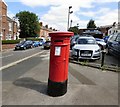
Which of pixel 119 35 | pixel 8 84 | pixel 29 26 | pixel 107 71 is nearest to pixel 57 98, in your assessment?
pixel 8 84

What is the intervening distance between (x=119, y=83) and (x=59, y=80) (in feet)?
7.40

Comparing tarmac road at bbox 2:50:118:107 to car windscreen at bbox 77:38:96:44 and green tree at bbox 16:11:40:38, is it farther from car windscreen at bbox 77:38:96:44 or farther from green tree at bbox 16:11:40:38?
green tree at bbox 16:11:40:38

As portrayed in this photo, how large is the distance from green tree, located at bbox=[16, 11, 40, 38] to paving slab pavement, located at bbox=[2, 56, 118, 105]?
61575 mm

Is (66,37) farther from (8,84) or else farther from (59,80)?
(8,84)

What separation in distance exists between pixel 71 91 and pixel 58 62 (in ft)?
3.09

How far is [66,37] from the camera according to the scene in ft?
17.0

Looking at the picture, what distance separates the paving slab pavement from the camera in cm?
478

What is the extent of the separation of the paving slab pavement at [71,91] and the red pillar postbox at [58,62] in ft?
0.72

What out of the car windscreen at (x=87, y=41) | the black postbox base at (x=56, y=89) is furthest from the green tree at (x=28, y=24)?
the black postbox base at (x=56, y=89)

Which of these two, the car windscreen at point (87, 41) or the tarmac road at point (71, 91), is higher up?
the car windscreen at point (87, 41)

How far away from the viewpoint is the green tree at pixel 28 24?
6723 cm

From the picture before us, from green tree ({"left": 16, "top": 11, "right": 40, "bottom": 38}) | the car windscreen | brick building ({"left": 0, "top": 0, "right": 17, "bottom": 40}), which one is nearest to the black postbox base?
the car windscreen

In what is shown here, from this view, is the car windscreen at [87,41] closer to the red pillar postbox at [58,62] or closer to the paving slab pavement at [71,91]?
the paving slab pavement at [71,91]

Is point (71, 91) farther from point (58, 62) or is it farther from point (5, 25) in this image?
point (5, 25)
